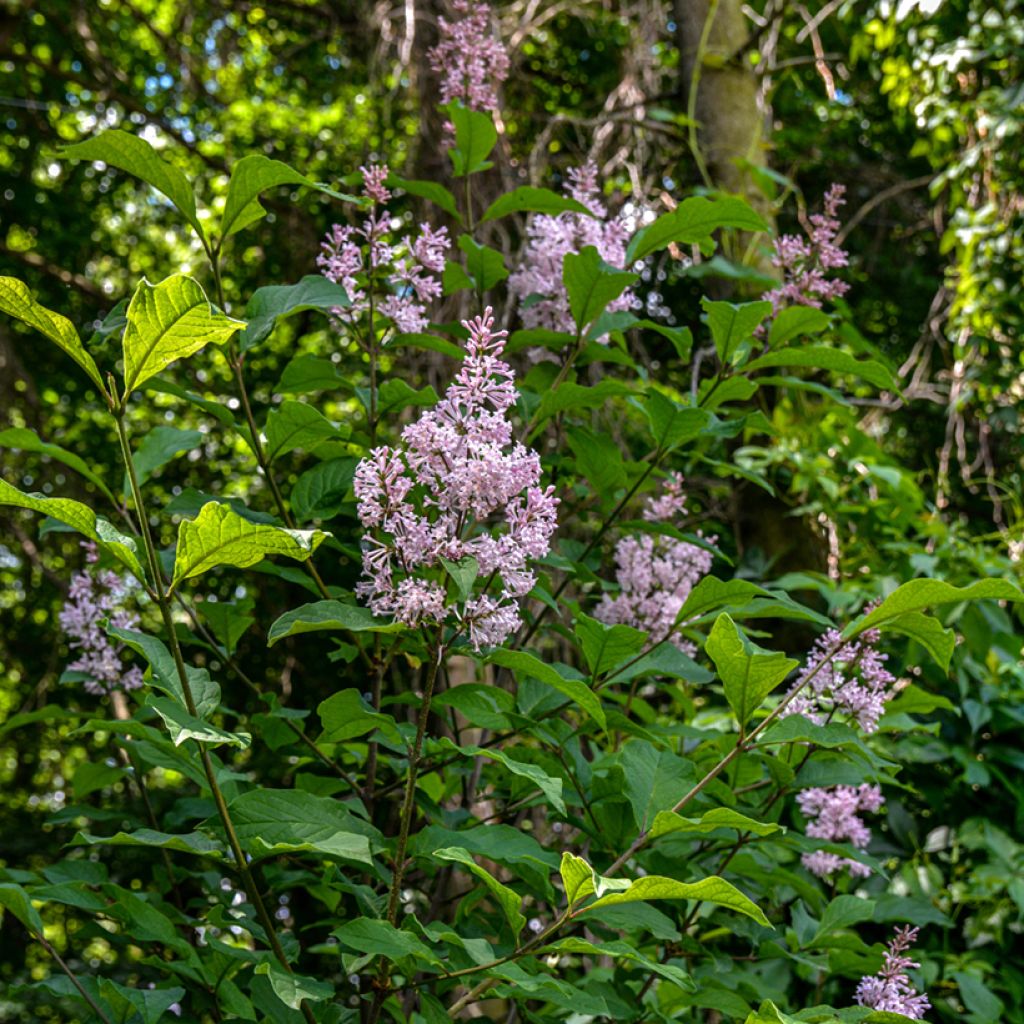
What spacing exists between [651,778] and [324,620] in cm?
40

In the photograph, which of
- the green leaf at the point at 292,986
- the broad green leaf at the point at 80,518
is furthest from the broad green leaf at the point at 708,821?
the broad green leaf at the point at 80,518

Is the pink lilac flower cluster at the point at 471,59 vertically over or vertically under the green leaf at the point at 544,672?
over

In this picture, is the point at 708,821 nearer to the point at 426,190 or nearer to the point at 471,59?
the point at 426,190

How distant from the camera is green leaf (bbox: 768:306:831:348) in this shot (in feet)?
4.84

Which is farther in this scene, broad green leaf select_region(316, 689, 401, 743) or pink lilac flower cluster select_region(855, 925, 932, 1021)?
pink lilac flower cluster select_region(855, 925, 932, 1021)

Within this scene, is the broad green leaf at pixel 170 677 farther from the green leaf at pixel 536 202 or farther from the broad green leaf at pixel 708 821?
the green leaf at pixel 536 202

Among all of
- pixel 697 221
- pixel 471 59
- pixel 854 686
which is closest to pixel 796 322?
pixel 697 221

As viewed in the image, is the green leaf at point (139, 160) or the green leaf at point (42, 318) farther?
the green leaf at point (139, 160)

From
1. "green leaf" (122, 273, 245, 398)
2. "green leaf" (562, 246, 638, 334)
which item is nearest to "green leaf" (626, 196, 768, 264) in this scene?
"green leaf" (562, 246, 638, 334)

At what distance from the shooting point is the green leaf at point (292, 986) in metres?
0.95

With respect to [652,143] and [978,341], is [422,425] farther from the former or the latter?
[978,341]

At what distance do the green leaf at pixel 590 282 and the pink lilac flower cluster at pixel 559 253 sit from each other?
165 mm

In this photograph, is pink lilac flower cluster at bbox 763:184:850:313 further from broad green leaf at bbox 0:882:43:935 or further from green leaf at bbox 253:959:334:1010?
broad green leaf at bbox 0:882:43:935

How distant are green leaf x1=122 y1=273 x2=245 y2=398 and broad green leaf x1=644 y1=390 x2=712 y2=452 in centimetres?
59
